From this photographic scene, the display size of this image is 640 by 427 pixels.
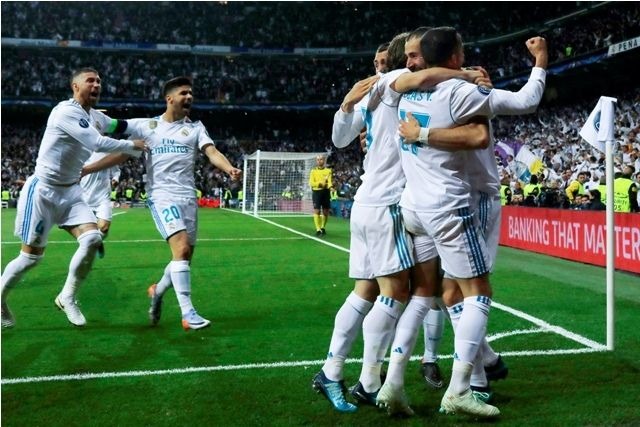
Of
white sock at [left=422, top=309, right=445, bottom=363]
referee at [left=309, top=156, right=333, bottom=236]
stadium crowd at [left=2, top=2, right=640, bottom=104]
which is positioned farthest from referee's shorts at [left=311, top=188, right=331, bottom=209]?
stadium crowd at [left=2, top=2, right=640, bottom=104]

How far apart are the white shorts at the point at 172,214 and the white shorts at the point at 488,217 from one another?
3.18 metres

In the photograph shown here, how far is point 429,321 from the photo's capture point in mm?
4684

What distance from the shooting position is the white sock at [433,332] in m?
4.66

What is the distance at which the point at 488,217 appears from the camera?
Result: 4273mm

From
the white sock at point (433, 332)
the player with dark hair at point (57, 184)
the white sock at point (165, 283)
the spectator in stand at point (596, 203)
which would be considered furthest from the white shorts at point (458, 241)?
the spectator in stand at point (596, 203)

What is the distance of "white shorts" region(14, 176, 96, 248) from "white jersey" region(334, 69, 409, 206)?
3.61 m

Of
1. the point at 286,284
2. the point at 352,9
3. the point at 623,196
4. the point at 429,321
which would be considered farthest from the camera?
the point at 352,9

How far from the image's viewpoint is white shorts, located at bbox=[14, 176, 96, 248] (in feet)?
21.4

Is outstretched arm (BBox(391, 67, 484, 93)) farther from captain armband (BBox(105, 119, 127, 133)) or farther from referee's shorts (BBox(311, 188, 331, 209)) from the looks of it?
referee's shorts (BBox(311, 188, 331, 209))

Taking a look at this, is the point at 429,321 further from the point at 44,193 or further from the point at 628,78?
the point at 628,78

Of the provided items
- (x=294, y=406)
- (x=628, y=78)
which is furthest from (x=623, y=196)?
(x=628, y=78)

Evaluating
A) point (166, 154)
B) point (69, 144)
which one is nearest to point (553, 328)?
point (166, 154)

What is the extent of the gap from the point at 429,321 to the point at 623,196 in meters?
9.93

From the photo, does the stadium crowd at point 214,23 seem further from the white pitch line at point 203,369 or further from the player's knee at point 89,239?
the white pitch line at point 203,369
